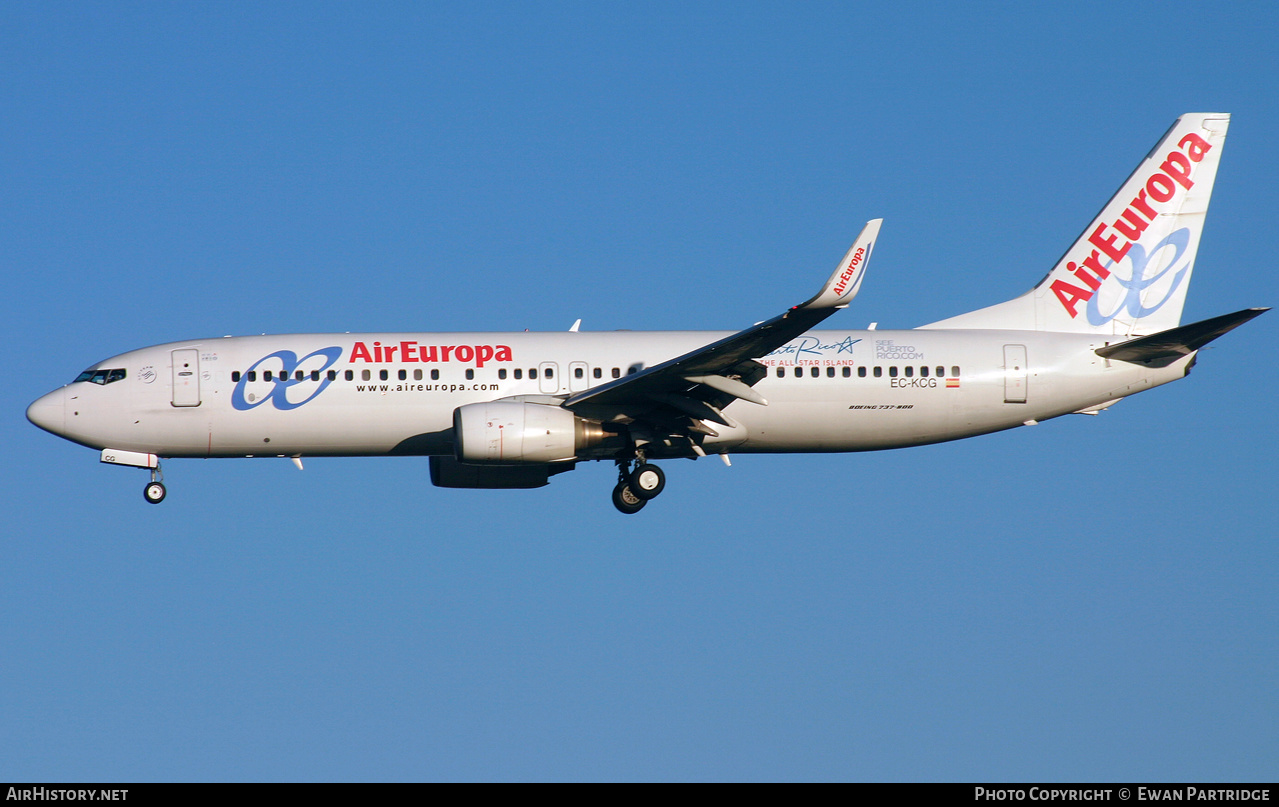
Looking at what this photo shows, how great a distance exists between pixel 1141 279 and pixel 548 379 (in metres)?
14.4

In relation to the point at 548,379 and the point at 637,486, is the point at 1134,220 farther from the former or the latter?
the point at 548,379

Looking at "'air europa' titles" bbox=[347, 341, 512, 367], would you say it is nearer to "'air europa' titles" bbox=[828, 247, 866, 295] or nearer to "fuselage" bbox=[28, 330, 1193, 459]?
"fuselage" bbox=[28, 330, 1193, 459]

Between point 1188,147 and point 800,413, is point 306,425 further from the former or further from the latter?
point 1188,147

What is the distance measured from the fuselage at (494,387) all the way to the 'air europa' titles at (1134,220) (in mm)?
2352

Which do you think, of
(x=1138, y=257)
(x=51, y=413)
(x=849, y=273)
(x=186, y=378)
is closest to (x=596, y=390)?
(x=849, y=273)

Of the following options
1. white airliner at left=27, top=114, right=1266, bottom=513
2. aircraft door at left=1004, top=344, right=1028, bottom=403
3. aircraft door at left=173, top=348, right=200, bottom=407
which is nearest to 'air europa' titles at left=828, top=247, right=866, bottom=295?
white airliner at left=27, top=114, right=1266, bottom=513

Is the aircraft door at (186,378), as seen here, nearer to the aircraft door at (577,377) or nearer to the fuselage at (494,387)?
the fuselage at (494,387)

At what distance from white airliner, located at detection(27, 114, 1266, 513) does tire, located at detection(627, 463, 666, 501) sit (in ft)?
0.16

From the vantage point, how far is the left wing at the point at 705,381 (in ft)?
92.5

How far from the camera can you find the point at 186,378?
33250 millimetres

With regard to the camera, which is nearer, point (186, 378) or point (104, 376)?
point (186, 378)

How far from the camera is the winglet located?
27.6 m

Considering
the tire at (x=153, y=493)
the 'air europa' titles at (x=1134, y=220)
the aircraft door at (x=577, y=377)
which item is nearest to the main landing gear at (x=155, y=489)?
the tire at (x=153, y=493)
